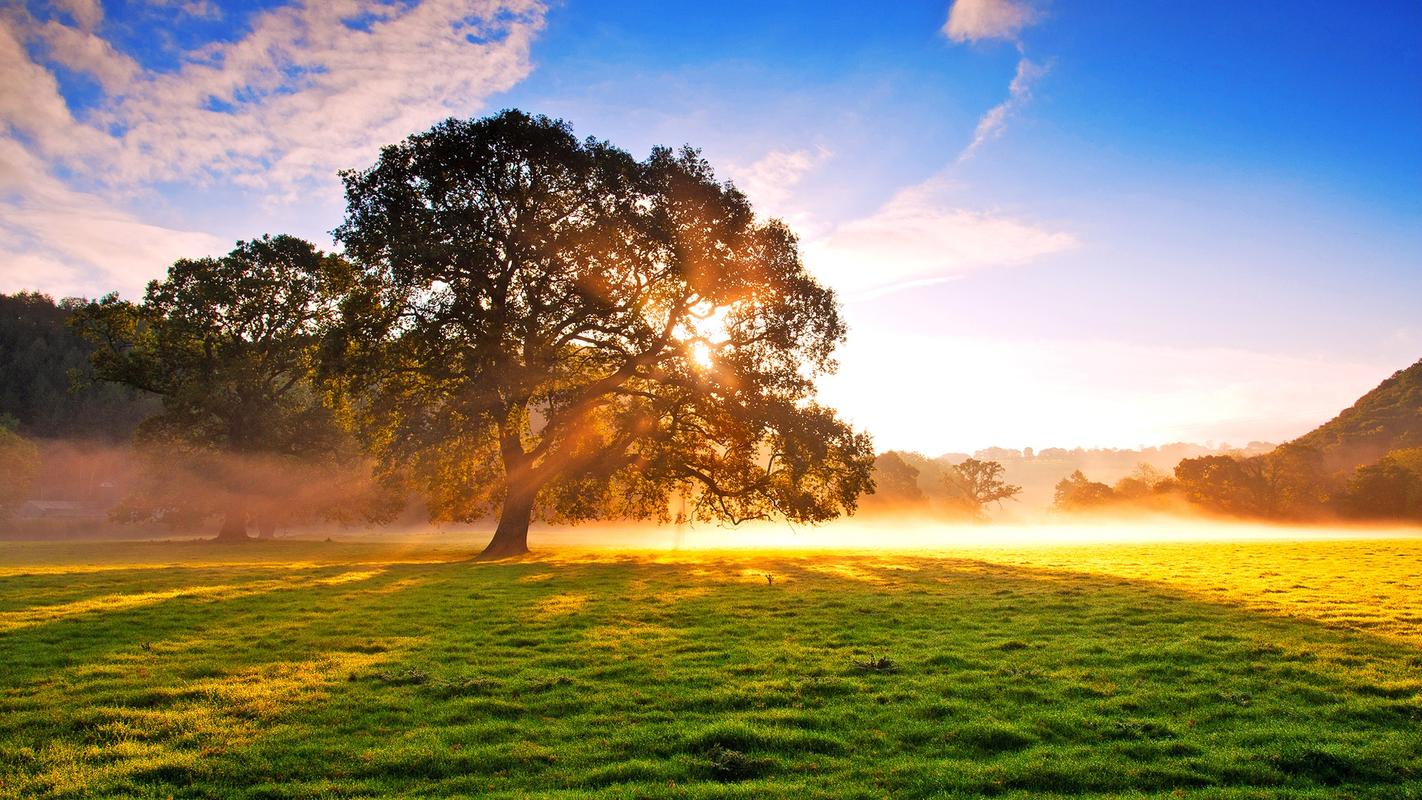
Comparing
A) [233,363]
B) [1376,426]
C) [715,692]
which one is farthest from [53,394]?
[1376,426]

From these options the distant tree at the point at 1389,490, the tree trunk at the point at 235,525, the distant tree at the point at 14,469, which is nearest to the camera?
the tree trunk at the point at 235,525

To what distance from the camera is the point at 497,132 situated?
1256 inches

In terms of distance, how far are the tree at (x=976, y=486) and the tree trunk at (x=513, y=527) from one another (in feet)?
303

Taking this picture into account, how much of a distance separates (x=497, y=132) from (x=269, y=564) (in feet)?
69.9

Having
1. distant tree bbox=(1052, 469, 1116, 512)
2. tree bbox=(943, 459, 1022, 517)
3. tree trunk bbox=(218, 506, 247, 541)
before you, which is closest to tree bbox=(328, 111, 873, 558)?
tree trunk bbox=(218, 506, 247, 541)

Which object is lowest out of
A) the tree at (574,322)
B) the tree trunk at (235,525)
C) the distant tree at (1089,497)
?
the tree trunk at (235,525)

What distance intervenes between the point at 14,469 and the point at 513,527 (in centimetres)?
6533

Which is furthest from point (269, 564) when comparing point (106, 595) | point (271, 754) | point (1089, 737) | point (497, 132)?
point (1089, 737)

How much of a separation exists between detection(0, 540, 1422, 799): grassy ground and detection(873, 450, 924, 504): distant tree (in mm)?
81499

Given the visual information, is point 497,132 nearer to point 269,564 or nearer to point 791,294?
point 791,294

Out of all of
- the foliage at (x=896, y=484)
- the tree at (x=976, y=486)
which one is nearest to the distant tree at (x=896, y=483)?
the foliage at (x=896, y=484)

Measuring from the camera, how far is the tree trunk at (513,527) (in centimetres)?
3378

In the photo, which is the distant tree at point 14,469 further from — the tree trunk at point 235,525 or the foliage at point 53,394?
the tree trunk at point 235,525

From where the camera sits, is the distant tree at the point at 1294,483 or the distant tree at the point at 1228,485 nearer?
the distant tree at the point at 1294,483
